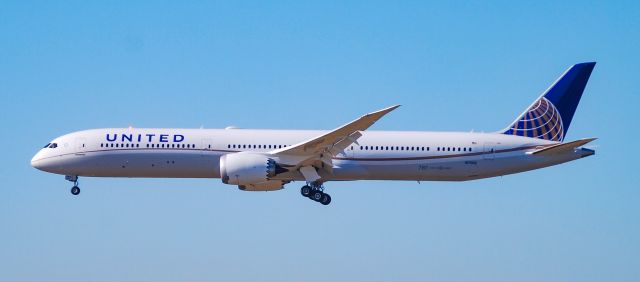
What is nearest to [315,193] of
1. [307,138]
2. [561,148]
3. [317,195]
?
[317,195]

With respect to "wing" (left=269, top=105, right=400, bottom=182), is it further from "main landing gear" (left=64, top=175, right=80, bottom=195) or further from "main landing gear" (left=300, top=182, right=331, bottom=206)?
"main landing gear" (left=64, top=175, right=80, bottom=195)

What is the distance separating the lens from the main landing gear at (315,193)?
2293 inches

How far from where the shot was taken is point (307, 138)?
192ft

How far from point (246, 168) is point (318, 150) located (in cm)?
351

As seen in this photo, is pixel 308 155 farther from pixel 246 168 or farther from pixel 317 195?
pixel 246 168

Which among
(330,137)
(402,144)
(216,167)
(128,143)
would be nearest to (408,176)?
(402,144)

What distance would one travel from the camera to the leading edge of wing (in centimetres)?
5319

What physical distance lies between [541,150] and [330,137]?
1075 cm

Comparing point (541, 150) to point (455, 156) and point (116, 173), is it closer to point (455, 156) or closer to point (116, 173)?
point (455, 156)

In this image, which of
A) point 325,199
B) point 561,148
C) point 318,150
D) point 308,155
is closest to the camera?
point 318,150

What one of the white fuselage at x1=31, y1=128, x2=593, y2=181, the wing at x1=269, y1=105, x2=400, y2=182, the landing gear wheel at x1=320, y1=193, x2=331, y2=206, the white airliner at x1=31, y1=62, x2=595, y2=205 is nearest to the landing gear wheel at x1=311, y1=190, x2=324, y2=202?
the white airliner at x1=31, y1=62, x2=595, y2=205

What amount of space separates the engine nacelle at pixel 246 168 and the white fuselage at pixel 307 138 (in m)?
1.43

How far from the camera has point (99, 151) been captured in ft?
191

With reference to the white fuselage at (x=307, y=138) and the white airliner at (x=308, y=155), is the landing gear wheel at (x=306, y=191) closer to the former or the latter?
the white airliner at (x=308, y=155)
